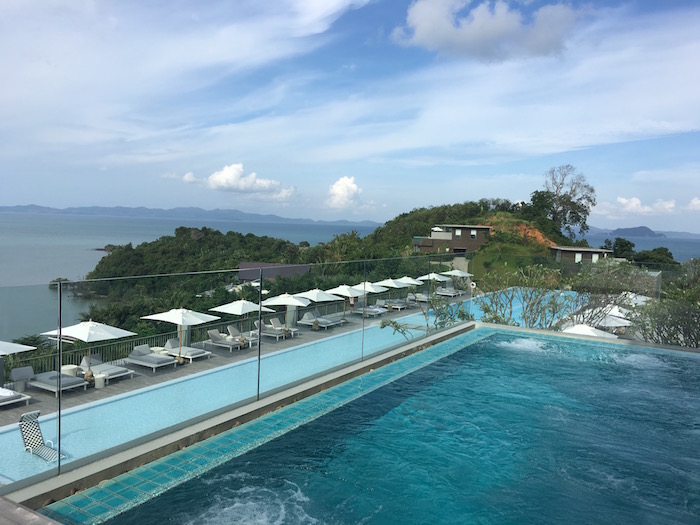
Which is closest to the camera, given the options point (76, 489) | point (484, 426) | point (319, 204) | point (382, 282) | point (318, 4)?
point (76, 489)

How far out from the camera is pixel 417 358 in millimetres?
10555

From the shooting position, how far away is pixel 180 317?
585 centimetres

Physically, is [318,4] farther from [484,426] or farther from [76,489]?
[76,489]

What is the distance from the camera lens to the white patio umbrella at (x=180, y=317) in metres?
5.74

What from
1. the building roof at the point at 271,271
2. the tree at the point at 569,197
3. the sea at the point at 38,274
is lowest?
the sea at the point at 38,274

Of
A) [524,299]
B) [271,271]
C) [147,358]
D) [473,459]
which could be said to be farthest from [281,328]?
[524,299]

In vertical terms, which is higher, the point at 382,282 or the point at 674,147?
the point at 674,147

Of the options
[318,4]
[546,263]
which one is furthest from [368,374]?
[318,4]

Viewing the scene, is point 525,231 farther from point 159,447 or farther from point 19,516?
point 19,516

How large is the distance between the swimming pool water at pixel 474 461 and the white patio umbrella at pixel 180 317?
5.05ft

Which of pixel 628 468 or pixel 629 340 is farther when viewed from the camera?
pixel 629 340

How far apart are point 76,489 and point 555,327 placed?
12166mm

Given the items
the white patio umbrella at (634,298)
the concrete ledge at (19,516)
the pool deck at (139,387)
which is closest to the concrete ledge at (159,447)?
the pool deck at (139,387)

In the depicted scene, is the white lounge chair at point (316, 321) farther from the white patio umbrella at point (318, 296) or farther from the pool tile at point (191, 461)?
the pool tile at point (191, 461)
